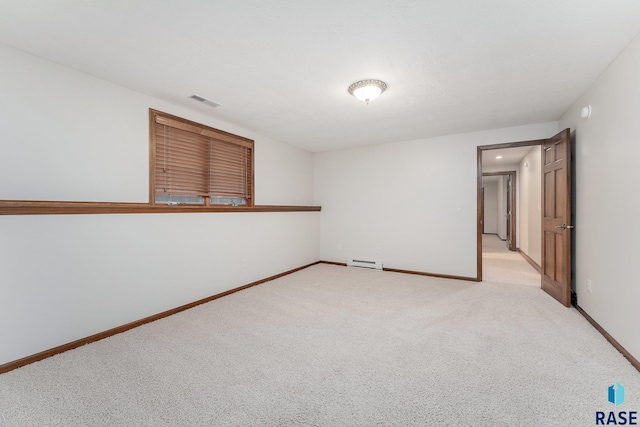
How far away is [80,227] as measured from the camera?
7.39 ft

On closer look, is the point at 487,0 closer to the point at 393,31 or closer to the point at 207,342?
the point at 393,31

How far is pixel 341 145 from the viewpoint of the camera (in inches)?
198

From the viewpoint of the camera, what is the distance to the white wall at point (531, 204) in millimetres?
4969

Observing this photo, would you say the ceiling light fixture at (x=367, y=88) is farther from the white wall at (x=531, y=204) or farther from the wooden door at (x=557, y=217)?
the white wall at (x=531, y=204)

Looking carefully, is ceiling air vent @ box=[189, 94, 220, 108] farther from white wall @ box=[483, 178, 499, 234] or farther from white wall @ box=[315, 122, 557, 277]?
white wall @ box=[483, 178, 499, 234]

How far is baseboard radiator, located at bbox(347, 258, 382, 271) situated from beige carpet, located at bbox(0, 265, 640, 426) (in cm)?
196

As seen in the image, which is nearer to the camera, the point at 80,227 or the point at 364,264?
the point at 80,227

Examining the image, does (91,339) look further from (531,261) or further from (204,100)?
(531,261)

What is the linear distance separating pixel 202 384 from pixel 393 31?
2660mm

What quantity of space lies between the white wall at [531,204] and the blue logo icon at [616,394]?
3530mm

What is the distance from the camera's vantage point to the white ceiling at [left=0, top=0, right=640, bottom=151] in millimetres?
1594

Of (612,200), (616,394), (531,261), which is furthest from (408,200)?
(616,394)

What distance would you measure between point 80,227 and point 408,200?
172 inches

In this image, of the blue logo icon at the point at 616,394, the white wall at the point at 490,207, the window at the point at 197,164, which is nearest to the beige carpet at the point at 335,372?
the blue logo icon at the point at 616,394
